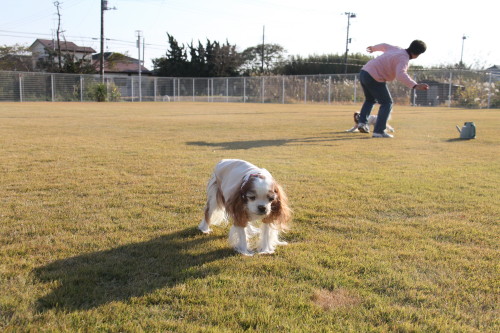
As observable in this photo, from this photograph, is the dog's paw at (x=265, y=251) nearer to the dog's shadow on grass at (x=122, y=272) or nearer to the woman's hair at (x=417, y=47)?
the dog's shadow on grass at (x=122, y=272)

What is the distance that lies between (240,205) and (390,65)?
25.4ft

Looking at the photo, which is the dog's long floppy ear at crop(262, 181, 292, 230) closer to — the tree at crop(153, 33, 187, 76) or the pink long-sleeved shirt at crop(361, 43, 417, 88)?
the pink long-sleeved shirt at crop(361, 43, 417, 88)

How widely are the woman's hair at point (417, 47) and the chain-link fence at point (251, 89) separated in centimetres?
1747

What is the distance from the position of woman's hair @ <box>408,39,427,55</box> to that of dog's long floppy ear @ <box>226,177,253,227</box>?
301 inches

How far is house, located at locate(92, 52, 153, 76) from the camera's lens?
182 feet

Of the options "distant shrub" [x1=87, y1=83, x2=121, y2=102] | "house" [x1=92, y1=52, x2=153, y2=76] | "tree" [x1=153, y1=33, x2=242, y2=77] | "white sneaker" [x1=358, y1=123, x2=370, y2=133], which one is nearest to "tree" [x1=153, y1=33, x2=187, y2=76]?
"tree" [x1=153, y1=33, x2=242, y2=77]

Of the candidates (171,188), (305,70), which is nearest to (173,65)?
(305,70)

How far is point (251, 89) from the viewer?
38.2 meters

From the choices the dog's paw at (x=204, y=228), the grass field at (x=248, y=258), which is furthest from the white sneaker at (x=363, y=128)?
the dog's paw at (x=204, y=228)

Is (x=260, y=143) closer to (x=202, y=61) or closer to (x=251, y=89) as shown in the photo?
(x=251, y=89)

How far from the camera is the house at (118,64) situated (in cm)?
5542

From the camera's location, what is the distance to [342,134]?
1061 cm

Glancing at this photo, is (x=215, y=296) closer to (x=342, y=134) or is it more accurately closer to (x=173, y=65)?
(x=342, y=134)

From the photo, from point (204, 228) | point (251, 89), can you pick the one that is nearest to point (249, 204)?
point (204, 228)
